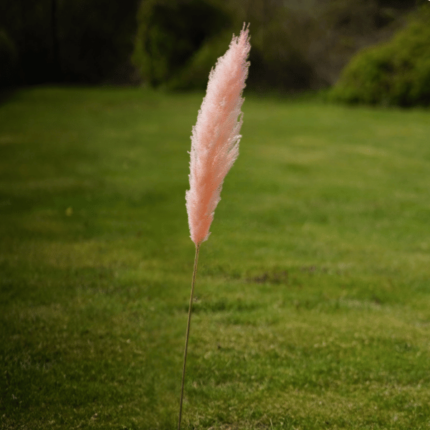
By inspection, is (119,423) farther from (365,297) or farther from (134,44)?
(134,44)

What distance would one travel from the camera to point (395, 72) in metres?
19.5

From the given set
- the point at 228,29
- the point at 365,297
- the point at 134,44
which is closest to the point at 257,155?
the point at 365,297

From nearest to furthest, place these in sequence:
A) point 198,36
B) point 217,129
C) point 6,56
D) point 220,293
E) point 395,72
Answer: point 217,129 → point 220,293 → point 395,72 → point 6,56 → point 198,36

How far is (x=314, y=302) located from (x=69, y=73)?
2515cm

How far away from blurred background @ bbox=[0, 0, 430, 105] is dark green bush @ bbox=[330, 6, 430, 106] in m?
1.05

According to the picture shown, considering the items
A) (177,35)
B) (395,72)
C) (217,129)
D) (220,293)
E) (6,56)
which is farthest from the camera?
(177,35)

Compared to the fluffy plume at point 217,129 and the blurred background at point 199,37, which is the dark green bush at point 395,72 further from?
the fluffy plume at point 217,129

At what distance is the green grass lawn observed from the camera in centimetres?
392

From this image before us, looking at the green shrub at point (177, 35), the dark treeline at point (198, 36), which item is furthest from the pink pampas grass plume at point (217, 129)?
the green shrub at point (177, 35)

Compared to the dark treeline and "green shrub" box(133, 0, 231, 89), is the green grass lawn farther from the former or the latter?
"green shrub" box(133, 0, 231, 89)

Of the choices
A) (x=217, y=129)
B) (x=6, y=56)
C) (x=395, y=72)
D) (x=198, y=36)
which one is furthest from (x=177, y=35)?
(x=217, y=129)

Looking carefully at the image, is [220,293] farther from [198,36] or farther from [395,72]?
[198,36]

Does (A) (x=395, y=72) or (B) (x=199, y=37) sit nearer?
(A) (x=395, y=72)

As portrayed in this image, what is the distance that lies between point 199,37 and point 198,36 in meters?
0.08
